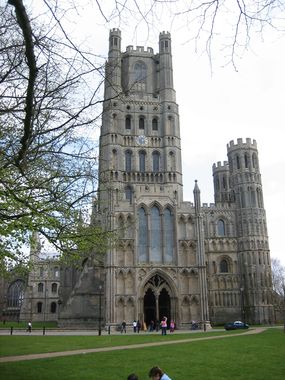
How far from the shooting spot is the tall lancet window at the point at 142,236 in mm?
46125

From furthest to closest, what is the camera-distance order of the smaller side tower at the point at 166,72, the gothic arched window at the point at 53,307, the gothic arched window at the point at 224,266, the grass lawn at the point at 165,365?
the gothic arched window at the point at 53,307
the smaller side tower at the point at 166,72
the gothic arched window at the point at 224,266
the grass lawn at the point at 165,365

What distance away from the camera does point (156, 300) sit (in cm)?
4456

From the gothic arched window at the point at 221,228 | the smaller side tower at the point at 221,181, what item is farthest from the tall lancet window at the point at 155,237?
the smaller side tower at the point at 221,181

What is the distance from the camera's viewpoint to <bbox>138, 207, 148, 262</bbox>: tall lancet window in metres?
46.1

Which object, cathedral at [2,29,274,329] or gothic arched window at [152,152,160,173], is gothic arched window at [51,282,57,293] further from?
gothic arched window at [152,152,160,173]

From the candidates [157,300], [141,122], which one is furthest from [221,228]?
[157,300]

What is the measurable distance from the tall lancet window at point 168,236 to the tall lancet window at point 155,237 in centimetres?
61

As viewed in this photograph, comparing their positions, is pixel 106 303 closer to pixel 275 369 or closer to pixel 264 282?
pixel 264 282

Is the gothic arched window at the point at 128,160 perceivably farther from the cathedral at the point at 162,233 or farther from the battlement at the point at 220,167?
the battlement at the point at 220,167

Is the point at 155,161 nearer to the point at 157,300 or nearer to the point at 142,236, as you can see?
the point at 142,236

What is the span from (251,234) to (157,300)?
21.4m

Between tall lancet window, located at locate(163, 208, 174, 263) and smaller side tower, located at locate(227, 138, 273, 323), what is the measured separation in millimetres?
12979

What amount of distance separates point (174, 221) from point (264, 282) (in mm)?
18779

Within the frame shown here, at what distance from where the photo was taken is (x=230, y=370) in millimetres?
13367
